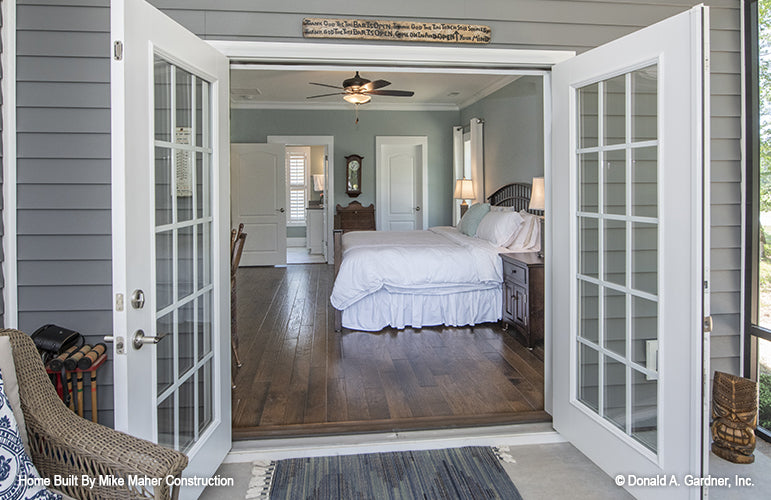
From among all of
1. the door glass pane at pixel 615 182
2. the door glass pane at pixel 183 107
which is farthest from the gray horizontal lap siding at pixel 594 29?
the door glass pane at pixel 615 182

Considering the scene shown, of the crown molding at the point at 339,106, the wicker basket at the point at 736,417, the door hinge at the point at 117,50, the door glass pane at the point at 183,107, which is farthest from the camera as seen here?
the crown molding at the point at 339,106

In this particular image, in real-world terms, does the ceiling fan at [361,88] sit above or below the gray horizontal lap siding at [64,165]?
above

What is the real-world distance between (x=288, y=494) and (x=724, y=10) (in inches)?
125

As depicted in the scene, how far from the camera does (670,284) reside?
2.08 meters

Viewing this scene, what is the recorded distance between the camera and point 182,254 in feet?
7.18

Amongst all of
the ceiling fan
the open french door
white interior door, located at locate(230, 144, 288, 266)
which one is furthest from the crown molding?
the open french door

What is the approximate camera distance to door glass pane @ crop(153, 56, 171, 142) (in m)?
1.95

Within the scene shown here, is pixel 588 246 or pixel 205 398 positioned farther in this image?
pixel 588 246

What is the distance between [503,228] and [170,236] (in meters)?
3.94

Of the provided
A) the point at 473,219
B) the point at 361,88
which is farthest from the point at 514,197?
the point at 361,88

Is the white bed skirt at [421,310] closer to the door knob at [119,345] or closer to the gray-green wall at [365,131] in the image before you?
the door knob at [119,345]

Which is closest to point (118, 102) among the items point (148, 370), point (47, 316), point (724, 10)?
point (148, 370)

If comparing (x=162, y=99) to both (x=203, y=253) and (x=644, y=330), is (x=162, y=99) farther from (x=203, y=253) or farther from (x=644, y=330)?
(x=644, y=330)

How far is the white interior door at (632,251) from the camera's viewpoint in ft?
6.56
